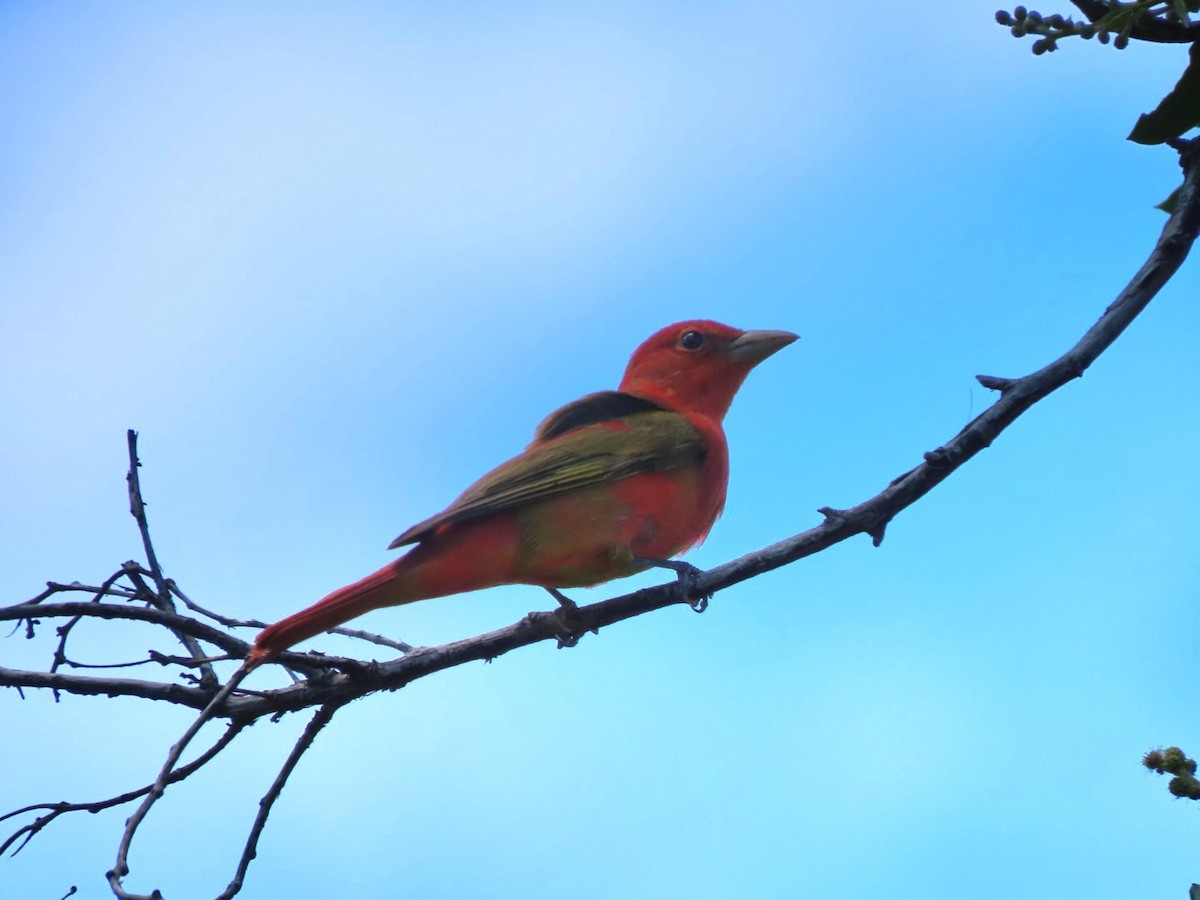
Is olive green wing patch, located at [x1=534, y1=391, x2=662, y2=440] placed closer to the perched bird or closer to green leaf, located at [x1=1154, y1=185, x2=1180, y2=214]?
the perched bird

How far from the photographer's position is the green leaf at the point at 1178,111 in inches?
117

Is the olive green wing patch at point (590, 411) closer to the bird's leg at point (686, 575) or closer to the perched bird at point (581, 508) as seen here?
the perched bird at point (581, 508)

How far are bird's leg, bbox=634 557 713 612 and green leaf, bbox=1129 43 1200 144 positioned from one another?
1.60 meters

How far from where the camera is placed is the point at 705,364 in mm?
5215

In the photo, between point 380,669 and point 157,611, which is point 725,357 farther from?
point 157,611

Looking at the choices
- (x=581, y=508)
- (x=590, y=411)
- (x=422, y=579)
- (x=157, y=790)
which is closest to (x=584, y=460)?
(x=581, y=508)

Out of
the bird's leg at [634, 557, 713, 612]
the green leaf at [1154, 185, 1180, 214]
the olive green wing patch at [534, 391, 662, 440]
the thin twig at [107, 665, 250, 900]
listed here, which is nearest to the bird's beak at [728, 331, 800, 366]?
the olive green wing patch at [534, 391, 662, 440]

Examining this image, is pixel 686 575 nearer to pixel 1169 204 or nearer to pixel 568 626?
pixel 568 626

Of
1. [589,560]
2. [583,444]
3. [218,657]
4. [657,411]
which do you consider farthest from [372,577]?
[657,411]

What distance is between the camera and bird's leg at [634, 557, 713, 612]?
130 inches

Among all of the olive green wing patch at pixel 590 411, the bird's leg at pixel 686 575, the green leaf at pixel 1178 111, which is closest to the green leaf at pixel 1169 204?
the green leaf at pixel 1178 111

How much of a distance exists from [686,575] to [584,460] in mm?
821

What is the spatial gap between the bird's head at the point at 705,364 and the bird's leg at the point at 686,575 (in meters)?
1.10

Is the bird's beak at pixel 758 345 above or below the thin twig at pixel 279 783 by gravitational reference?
above
